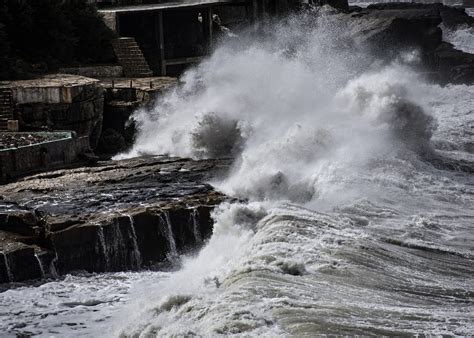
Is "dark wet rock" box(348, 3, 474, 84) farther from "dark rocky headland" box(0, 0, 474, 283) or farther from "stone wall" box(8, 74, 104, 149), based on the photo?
"stone wall" box(8, 74, 104, 149)

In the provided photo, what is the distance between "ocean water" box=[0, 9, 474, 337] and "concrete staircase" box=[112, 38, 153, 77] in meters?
2.26

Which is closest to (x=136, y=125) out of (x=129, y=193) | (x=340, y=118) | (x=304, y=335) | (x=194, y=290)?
(x=340, y=118)

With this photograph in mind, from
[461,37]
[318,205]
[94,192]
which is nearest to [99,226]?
[94,192]

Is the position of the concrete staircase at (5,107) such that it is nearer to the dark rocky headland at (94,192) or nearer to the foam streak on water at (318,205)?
the dark rocky headland at (94,192)

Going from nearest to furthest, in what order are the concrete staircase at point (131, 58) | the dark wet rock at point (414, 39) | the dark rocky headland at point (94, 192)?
the dark rocky headland at point (94, 192)
the concrete staircase at point (131, 58)
the dark wet rock at point (414, 39)

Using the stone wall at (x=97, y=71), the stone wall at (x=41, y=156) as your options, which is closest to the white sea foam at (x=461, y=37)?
the stone wall at (x=97, y=71)

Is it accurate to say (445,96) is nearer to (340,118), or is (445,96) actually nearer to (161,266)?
(340,118)

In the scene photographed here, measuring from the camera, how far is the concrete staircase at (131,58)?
1131 inches

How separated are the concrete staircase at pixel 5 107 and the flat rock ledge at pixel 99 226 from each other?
16.2ft

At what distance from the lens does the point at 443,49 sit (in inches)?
1454

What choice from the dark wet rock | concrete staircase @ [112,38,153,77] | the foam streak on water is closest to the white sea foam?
the dark wet rock

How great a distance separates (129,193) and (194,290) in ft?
17.0

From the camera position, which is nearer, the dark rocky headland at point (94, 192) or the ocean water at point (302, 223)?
the ocean water at point (302, 223)

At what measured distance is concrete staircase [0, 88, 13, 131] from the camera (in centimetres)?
2145
